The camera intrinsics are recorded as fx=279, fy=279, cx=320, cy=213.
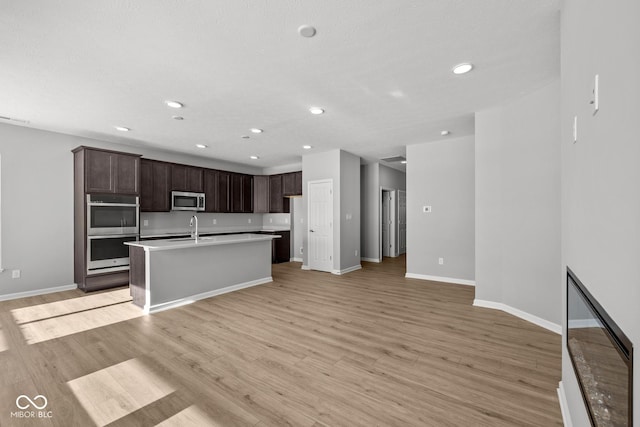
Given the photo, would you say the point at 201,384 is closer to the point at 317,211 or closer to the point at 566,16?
the point at 566,16

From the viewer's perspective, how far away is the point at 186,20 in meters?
2.03

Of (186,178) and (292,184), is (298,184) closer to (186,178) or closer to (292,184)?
(292,184)

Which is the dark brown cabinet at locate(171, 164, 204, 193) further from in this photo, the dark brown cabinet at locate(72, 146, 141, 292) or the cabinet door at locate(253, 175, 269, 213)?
the cabinet door at locate(253, 175, 269, 213)

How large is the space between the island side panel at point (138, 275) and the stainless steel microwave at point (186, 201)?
2.28 metres

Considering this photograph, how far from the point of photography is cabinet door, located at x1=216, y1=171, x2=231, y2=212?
279 inches

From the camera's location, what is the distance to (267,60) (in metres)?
2.56

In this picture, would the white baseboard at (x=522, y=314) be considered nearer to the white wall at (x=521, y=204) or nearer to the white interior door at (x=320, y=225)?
the white wall at (x=521, y=204)

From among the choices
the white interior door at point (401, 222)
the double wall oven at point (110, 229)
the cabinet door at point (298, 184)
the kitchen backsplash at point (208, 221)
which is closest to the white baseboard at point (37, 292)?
the double wall oven at point (110, 229)

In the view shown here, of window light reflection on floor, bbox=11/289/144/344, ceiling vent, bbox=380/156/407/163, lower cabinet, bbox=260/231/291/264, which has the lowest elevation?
window light reflection on floor, bbox=11/289/144/344

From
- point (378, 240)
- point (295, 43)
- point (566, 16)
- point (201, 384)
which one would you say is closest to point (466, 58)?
point (566, 16)

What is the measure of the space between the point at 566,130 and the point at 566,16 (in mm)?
715

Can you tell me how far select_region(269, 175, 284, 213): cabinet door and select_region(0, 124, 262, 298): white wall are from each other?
13.6 feet

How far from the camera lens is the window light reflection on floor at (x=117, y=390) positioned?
1.82 m

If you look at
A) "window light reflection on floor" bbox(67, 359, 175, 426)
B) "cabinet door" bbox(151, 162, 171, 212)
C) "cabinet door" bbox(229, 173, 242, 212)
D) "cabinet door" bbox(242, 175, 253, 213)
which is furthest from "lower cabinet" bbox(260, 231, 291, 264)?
"window light reflection on floor" bbox(67, 359, 175, 426)
